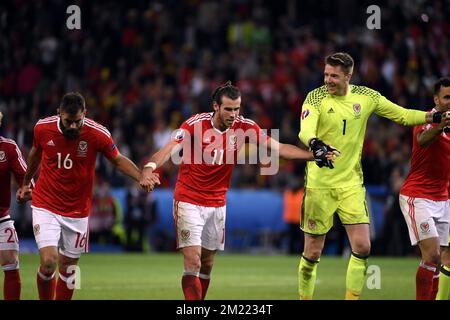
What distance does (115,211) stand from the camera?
77.1ft

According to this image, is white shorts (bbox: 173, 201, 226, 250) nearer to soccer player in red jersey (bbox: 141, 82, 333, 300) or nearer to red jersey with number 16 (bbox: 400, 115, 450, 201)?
soccer player in red jersey (bbox: 141, 82, 333, 300)

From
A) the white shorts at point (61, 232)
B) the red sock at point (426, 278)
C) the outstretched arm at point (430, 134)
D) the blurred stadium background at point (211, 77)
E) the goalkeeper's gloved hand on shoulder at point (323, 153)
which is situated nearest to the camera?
the goalkeeper's gloved hand on shoulder at point (323, 153)

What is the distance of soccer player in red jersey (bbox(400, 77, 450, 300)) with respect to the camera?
11445mm

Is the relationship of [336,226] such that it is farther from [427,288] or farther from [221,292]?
[427,288]

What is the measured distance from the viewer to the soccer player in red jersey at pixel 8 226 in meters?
11.2

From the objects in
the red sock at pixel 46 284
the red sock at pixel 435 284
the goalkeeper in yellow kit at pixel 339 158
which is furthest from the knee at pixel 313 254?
the red sock at pixel 46 284

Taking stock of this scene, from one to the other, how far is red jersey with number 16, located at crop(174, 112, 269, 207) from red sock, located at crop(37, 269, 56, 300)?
5.30 feet

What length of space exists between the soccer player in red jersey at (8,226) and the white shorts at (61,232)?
52 centimetres

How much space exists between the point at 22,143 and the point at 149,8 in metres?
7.92

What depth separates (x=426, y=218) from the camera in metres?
11.6

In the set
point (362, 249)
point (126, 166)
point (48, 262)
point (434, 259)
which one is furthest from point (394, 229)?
point (48, 262)

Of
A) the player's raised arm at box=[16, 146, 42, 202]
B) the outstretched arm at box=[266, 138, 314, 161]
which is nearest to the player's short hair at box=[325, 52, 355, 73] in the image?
the outstretched arm at box=[266, 138, 314, 161]

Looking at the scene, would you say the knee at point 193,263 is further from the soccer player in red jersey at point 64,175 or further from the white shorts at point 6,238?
the white shorts at point 6,238

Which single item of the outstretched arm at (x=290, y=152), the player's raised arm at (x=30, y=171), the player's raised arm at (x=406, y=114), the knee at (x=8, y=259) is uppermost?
the player's raised arm at (x=406, y=114)
